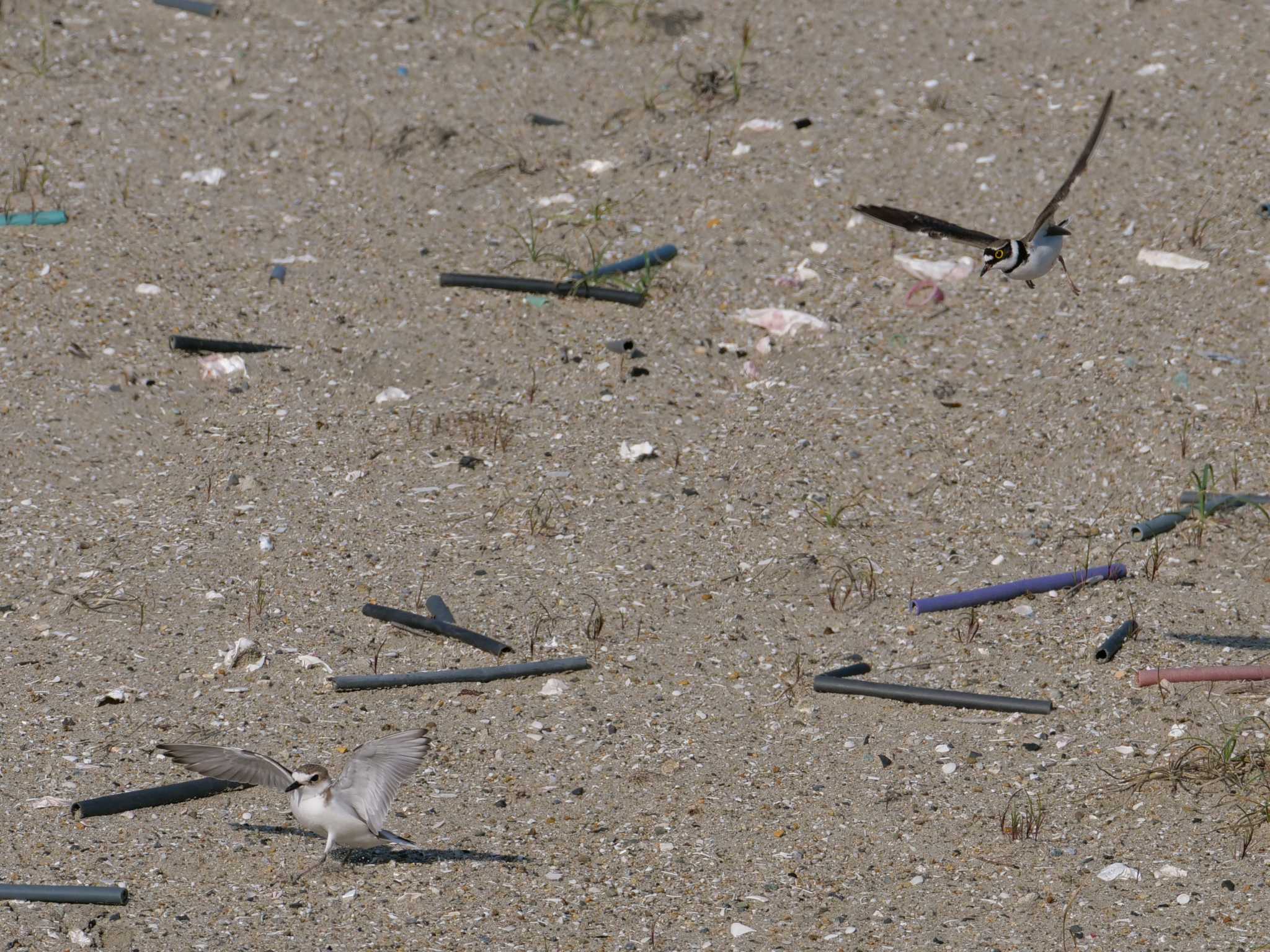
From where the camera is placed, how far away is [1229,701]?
171 inches

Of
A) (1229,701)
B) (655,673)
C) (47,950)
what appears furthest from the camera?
(655,673)

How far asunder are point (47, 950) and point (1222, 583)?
12.4 feet

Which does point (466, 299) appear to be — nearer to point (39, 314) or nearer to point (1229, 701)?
point (39, 314)

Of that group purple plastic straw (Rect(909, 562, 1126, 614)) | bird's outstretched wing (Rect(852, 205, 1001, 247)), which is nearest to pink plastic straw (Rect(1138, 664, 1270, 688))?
purple plastic straw (Rect(909, 562, 1126, 614))

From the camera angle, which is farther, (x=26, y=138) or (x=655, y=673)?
(x=26, y=138)

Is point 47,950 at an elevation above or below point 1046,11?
below

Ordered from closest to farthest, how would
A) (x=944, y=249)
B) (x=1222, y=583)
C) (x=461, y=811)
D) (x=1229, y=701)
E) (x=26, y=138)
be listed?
(x=461, y=811) < (x=1229, y=701) < (x=1222, y=583) < (x=944, y=249) < (x=26, y=138)

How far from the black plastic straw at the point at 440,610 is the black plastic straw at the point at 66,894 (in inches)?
57.3

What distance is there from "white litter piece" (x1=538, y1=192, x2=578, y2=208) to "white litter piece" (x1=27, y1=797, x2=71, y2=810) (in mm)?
4140

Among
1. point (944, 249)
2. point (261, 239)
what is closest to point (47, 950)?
point (261, 239)

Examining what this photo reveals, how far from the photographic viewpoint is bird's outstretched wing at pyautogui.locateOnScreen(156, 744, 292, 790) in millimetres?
3533

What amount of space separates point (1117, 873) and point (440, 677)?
204cm

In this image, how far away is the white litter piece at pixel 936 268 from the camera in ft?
21.9

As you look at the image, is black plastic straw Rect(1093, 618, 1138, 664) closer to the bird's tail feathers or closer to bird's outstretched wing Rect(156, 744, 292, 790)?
the bird's tail feathers
